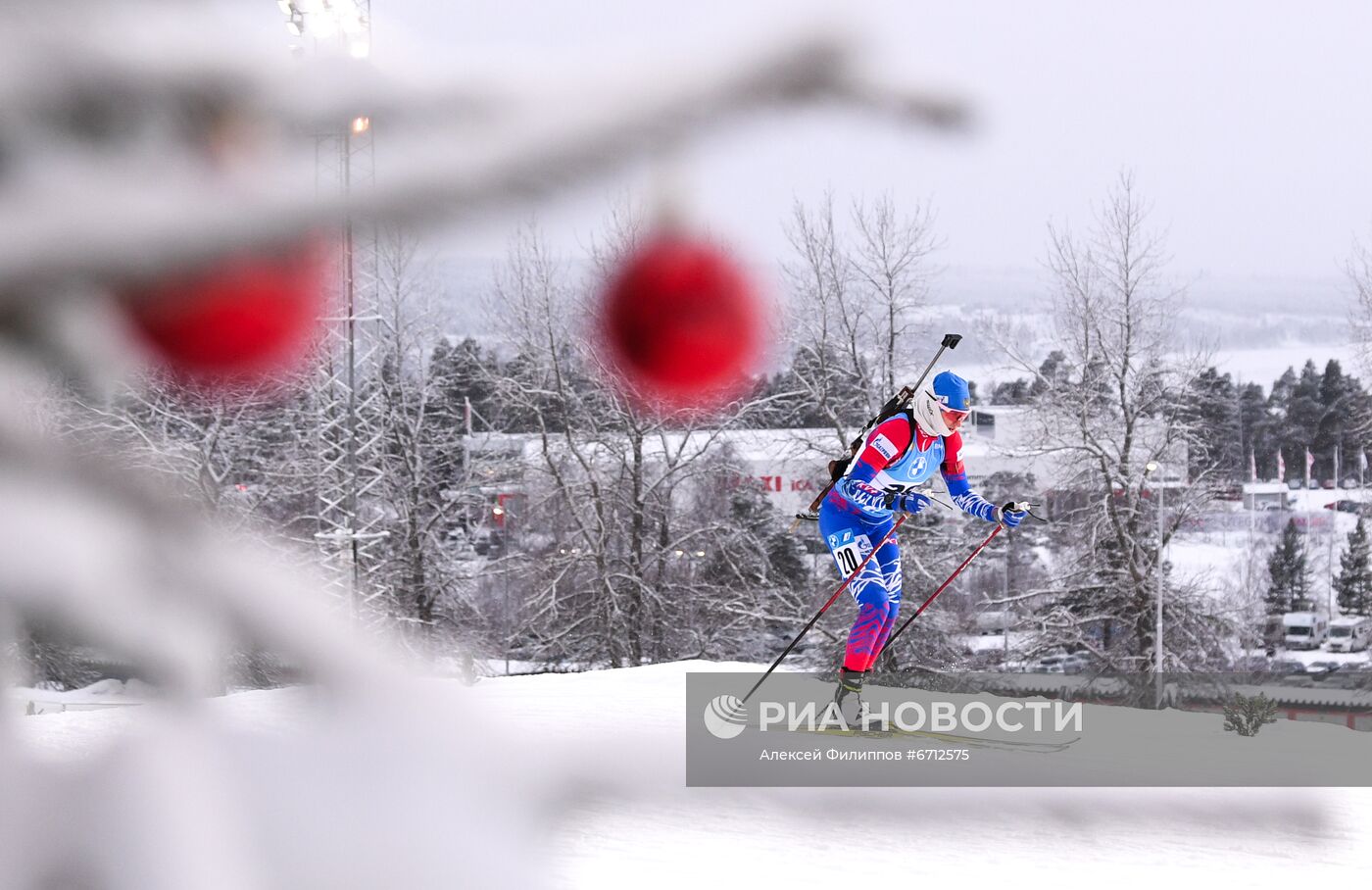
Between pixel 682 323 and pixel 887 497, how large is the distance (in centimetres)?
326

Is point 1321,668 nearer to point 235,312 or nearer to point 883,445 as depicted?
point 883,445

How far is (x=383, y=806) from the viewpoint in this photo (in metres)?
0.30

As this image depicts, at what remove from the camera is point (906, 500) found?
3.64m

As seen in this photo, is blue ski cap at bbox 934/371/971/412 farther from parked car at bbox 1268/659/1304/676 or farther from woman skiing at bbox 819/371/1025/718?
parked car at bbox 1268/659/1304/676

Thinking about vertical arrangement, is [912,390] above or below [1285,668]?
above

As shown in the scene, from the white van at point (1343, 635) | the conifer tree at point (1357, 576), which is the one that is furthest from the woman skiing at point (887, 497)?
the white van at point (1343, 635)

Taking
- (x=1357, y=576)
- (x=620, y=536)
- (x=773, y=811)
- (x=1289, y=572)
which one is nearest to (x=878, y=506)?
(x=773, y=811)

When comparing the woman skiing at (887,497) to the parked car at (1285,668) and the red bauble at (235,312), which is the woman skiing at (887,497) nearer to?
the red bauble at (235,312)

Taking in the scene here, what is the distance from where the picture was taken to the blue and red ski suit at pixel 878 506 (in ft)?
11.5

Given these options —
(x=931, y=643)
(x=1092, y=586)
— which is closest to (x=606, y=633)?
(x=931, y=643)

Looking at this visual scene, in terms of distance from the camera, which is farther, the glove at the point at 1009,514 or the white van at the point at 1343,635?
the white van at the point at 1343,635

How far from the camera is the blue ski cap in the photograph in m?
3.39

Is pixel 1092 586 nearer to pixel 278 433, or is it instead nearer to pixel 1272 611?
pixel 1272 611
